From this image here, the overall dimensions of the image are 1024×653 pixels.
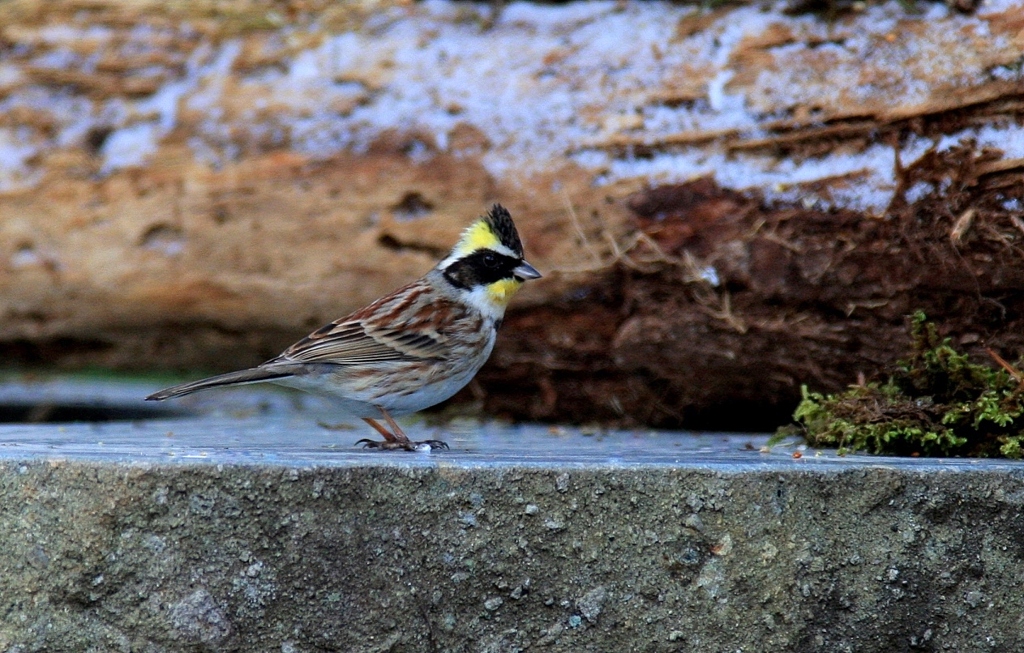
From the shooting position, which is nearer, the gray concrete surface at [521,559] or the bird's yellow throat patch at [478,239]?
the gray concrete surface at [521,559]

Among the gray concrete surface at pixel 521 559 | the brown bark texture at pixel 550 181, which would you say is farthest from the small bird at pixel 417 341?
the gray concrete surface at pixel 521 559

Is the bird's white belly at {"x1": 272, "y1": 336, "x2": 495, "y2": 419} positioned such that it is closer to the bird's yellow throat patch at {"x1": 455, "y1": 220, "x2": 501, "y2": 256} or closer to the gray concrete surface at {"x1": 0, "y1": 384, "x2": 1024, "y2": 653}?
the bird's yellow throat patch at {"x1": 455, "y1": 220, "x2": 501, "y2": 256}

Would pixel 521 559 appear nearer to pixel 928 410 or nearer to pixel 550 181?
pixel 928 410

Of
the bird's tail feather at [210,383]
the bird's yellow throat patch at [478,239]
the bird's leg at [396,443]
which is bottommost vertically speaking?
the bird's leg at [396,443]

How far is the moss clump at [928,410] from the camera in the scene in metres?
4.01

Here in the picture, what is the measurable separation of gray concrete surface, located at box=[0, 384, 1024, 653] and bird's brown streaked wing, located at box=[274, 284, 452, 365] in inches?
55.1

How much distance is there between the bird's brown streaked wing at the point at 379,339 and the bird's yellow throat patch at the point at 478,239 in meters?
0.30

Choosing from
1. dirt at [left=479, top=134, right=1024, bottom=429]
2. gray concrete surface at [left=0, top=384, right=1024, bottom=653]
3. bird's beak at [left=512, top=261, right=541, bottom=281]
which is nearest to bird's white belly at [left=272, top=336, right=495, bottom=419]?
bird's beak at [left=512, top=261, right=541, bottom=281]

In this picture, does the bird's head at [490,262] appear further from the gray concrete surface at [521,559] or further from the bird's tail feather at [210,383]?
the gray concrete surface at [521,559]

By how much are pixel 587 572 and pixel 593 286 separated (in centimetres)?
247

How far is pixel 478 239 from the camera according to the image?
16.8ft

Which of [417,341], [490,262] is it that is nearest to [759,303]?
[490,262]

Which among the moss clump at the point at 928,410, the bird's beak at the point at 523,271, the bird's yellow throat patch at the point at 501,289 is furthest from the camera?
the bird's yellow throat patch at the point at 501,289

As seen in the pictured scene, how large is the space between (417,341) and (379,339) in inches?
6.5
